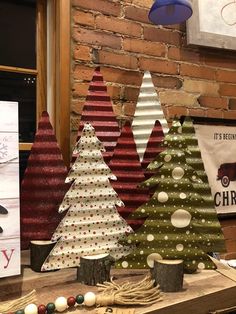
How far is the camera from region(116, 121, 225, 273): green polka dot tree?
1098 mm

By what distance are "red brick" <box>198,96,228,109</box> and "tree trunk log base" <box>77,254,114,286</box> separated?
1.17 metres

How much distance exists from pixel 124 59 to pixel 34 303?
1.18 meters

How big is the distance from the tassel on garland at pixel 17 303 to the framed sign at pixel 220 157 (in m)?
1.25

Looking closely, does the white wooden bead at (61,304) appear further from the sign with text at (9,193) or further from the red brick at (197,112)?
the red brick at (197,112)

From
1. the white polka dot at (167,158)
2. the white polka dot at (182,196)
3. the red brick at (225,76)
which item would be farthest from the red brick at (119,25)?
the white polka dot at (182,196)

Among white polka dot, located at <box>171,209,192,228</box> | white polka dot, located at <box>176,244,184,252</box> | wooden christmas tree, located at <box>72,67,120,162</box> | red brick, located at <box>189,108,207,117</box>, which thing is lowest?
white polka dot, located at <box>176,244,184,252</box>

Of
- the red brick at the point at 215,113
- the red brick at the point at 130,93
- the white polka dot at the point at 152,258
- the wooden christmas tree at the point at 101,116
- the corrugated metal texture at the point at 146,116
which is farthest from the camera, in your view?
the red brick at the point at 215,113

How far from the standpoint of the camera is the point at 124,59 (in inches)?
67.6

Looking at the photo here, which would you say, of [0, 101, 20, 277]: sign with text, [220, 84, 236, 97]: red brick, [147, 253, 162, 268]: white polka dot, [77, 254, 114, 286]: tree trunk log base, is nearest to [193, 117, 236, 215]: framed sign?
[220, 84, 236, 97]: red brick

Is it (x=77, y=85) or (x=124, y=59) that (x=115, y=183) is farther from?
(x=124, y=59)

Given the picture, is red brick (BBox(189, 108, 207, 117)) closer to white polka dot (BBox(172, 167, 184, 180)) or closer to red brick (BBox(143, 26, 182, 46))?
red brick (BBox(143, 26, 182, 46))

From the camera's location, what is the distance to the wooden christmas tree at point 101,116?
1.38m

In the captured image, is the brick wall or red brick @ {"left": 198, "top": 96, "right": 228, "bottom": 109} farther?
red brick @ {"left": 198, "top": 96, "right": 228, "bottom": 109}

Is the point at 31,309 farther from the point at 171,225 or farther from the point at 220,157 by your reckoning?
the point at 220,157
